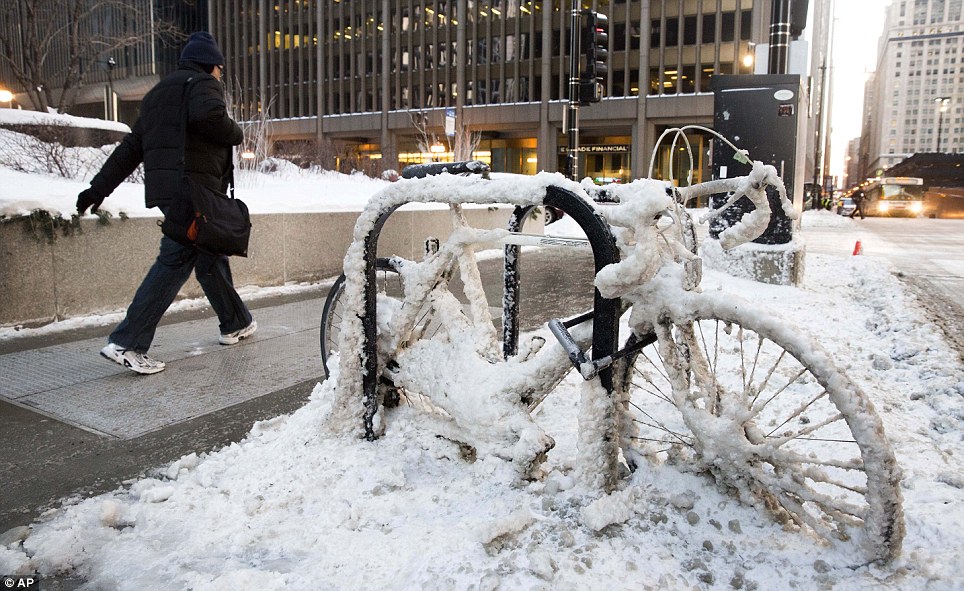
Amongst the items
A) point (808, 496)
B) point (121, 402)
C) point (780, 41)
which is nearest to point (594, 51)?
point (780, 41)

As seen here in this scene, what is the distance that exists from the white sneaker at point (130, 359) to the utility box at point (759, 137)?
262 inches

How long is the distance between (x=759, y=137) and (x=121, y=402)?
25.9 ft

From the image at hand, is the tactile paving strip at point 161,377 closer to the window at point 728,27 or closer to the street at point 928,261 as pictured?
the street at point 928,261

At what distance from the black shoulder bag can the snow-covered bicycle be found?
5.45 ft

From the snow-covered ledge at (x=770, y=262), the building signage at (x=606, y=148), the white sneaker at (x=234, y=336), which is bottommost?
the white sneaker at (x=234, y=336)

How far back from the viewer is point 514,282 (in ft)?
12.1

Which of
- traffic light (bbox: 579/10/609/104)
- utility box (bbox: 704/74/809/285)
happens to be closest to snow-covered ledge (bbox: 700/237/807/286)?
utility box (bbox: 704/74/809/285)

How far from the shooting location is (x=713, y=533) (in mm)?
2408

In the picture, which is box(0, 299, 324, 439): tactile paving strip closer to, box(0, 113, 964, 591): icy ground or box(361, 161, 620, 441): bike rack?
box(0, 113, 964, 591): icy ground

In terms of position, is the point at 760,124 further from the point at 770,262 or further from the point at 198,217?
the point at 198,217

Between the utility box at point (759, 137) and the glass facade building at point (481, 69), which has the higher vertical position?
the glass facade building at point (481, 69)

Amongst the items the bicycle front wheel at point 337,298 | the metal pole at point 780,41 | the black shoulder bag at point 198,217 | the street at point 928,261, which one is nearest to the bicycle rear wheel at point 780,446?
the bicycle front wheel at point 337,298

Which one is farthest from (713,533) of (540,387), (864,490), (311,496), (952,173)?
(952,173)

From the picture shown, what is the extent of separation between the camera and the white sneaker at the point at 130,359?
178 inches
